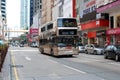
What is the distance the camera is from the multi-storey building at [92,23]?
5472 cm

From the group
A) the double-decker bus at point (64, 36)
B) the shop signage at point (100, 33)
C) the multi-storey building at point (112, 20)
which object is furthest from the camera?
the shop signage at point (100, 33)

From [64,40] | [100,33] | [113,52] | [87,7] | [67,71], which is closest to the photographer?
[67,71]

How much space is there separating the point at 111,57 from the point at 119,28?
17655 mm

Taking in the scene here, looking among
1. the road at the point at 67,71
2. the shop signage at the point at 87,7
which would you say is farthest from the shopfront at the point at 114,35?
the road at the point at 67,71

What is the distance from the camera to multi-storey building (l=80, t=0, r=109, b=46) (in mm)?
54719

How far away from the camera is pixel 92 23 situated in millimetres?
58250

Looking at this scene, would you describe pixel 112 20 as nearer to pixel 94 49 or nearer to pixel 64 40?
pixel 94 49

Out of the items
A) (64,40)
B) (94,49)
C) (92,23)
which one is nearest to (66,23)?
(64,40)

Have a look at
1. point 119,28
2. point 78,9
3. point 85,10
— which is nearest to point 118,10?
point 119,28

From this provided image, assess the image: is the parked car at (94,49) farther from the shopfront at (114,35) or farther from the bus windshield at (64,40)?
the bus windshield at (64,40)

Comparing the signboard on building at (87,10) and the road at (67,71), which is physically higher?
the signboard on building at (87,10)

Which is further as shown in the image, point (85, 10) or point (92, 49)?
point (85, 10)

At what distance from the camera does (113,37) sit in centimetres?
5191

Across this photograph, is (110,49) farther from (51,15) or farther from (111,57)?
(51,15)
